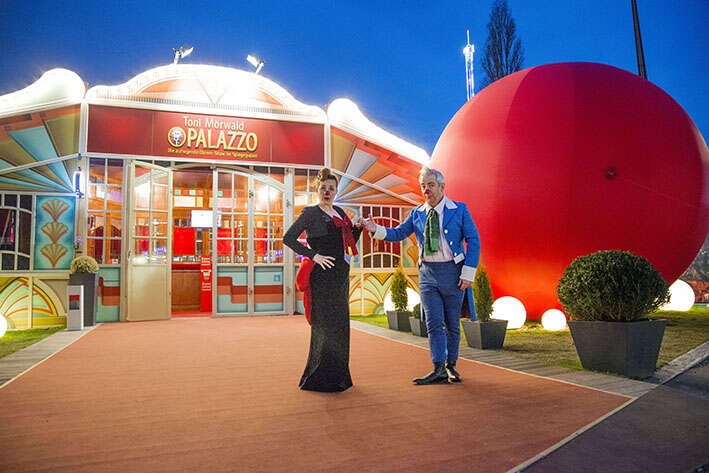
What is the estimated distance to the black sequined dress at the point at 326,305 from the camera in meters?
3.13

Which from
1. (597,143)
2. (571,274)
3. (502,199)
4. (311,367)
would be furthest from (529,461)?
(597,143)

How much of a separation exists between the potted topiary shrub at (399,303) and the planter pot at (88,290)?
14.9 feet

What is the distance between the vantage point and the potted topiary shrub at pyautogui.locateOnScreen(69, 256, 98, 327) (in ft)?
22.3

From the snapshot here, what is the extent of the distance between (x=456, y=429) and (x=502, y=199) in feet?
14.0

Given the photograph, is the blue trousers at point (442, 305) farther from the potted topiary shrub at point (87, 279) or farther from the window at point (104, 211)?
the window at point (104, 211)

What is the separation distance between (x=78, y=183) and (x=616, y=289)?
7644mm

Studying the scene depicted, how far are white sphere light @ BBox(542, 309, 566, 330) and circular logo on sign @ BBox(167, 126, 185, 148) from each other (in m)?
6.46

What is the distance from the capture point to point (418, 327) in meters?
5.80

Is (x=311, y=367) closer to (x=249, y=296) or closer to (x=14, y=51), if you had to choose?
(x=249, y=296)

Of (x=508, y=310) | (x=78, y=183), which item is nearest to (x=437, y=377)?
(x=508, y=310)

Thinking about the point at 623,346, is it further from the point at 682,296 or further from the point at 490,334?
the point at 682,296

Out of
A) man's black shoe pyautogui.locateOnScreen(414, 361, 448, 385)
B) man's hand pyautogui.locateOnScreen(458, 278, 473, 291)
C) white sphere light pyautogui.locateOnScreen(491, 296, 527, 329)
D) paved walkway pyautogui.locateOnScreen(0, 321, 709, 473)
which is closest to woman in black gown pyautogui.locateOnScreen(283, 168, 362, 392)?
man's black shoe pyautogui.locateOnScreen(414, 361, 448, 385)

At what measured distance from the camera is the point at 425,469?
180 cm

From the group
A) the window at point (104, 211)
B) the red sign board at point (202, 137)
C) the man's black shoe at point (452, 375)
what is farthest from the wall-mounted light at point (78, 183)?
the man's black shoe at point (452, 375)
